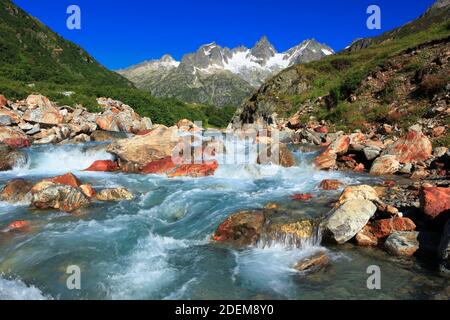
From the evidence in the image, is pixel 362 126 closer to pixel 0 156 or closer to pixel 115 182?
pixel 115 182

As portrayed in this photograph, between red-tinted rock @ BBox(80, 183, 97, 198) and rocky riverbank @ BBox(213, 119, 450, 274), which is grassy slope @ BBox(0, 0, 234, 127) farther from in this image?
rocky riverbank @ BBox(213, 119, 450, 274)

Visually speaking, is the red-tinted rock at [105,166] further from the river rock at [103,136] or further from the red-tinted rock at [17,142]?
the river rock at [103,136]

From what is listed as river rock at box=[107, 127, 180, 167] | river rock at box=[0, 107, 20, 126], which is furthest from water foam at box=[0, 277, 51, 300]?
river rock at box=[0, 107, 20, 126]

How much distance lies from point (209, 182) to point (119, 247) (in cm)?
820

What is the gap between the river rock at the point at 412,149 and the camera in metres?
19.3

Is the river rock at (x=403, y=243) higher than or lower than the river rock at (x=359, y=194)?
lower

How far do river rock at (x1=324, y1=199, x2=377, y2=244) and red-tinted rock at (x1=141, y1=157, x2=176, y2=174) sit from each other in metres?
12.0

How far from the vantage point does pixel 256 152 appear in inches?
963

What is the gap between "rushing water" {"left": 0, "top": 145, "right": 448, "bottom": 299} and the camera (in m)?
8.88

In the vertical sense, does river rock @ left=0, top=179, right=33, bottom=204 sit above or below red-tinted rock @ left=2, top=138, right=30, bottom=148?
below

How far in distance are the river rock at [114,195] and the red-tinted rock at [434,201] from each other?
36.4 ft

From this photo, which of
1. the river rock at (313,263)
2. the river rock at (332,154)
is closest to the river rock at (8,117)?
the river rock at (332,154)

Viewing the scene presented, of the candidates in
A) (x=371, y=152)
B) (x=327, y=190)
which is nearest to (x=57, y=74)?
(x=371, y=152)

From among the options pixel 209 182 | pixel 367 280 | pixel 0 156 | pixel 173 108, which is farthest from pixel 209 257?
pixel 173 108
